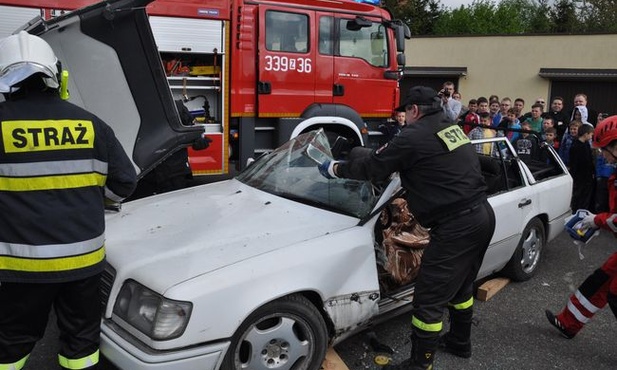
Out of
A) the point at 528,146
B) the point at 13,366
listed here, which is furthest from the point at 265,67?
the point at 13,366

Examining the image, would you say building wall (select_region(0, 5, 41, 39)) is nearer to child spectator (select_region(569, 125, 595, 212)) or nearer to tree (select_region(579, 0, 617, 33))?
child spectator (select_region(569, 125, 595, 212))

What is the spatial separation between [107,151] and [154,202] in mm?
1288

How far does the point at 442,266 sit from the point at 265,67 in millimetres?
4620

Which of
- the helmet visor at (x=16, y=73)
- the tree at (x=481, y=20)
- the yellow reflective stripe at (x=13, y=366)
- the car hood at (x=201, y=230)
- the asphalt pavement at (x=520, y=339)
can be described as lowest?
the asphalt pavement at (x=520, y=339)

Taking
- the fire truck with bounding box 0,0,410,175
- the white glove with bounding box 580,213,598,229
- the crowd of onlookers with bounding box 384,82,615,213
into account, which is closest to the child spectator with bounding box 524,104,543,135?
the crowd of onlookers with bounding box 384,82,615,213

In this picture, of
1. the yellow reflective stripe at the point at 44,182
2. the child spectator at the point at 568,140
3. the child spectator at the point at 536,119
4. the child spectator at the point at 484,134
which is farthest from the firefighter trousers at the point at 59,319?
the child spectator at the point at 536,119

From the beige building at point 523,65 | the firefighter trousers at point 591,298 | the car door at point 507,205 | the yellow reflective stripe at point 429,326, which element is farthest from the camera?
the beige building at point 523,65

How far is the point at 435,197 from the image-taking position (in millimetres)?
2990

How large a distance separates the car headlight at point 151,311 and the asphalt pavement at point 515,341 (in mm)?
664

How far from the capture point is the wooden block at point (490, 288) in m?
4.27

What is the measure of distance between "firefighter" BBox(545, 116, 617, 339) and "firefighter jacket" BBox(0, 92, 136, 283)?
9.15ft

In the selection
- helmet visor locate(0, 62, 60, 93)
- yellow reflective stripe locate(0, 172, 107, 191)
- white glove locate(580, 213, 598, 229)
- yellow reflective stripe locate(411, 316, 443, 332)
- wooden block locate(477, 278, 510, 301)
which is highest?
helmet visor locate(0, 62, 60, 93)

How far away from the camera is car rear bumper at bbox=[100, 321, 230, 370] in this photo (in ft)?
7.73

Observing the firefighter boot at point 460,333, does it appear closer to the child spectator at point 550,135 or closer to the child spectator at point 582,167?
the child spectator at point 582,167
